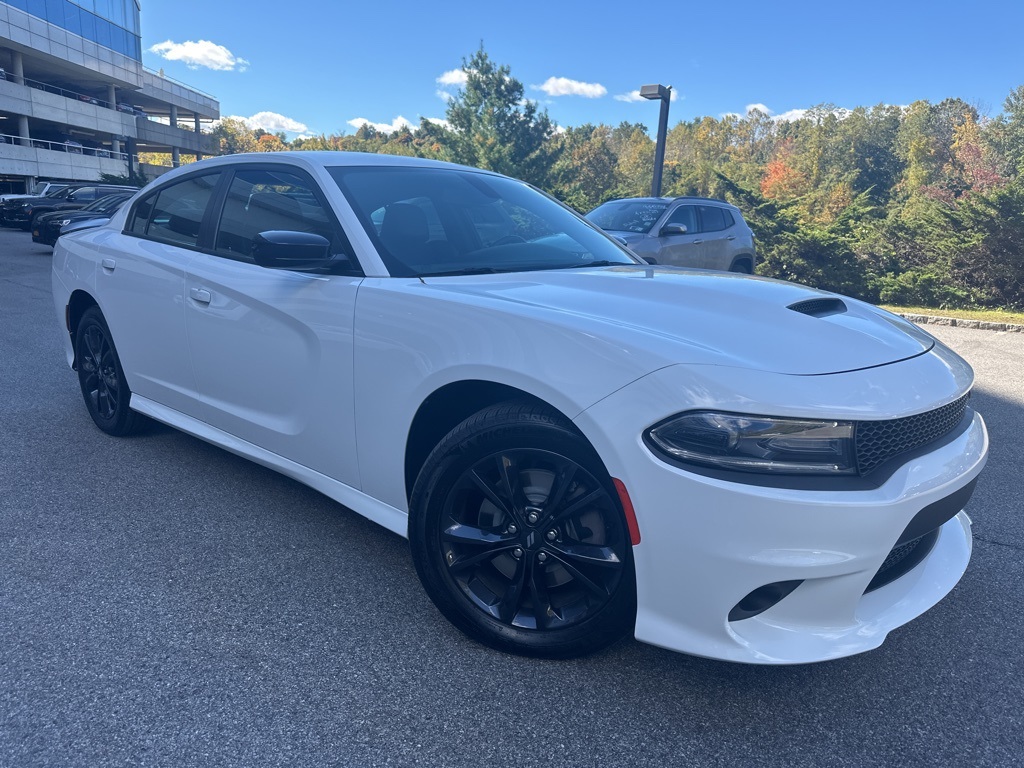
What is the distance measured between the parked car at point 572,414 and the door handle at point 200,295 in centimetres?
1

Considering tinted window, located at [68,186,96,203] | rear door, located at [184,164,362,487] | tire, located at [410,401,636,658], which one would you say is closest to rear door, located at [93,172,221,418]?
rear door, located at [184,164,362,487]

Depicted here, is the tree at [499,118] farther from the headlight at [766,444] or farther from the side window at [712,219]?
the headlight at [766,444]

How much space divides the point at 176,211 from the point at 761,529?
10.7ft

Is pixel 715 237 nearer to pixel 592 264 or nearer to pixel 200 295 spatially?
pixel 592 264

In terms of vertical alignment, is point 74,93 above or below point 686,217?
above

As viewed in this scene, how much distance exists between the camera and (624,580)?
2059 mm

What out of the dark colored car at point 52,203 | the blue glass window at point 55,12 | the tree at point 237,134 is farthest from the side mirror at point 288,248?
the tree at point 237,134

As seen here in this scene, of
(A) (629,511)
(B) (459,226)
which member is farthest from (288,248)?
(A) (629,511)

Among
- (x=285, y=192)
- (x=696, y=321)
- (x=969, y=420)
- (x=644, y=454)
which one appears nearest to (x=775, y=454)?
(x=644, y=454)

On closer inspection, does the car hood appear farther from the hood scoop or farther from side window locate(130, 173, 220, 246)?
side window locate(130, 173, 220, 246)

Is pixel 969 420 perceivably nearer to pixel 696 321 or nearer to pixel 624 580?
pixel 696 321

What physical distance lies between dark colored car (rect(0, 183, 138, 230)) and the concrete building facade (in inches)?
426

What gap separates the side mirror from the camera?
8.43 feet

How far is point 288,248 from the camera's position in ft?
8.43
